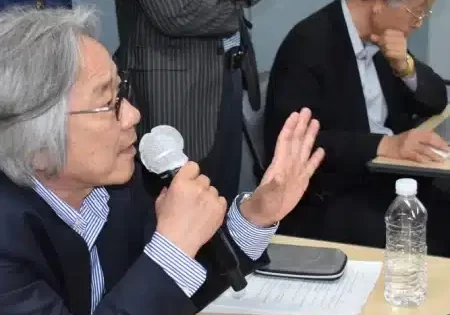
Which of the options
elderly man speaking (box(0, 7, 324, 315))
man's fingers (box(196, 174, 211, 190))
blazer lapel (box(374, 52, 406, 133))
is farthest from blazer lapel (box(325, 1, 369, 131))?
man's fingers (box(196, 174, 211, 190))

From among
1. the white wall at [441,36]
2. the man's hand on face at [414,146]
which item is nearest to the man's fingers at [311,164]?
the man's hand on face at [414,146]

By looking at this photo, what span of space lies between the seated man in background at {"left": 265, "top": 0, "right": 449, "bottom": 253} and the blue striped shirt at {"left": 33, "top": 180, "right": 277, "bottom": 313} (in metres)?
0.90

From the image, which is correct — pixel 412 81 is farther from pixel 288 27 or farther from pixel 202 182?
pixel 202 182

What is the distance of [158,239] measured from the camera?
1234mm

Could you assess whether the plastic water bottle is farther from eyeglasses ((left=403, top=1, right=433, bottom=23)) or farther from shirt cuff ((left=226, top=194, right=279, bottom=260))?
eyeglasses ((left=403, top=1, right=433, bottom=23))

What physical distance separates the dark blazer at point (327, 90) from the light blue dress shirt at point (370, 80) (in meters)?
0.02

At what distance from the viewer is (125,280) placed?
1204mm

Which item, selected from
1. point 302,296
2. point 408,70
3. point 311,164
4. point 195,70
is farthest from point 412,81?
point 302,296

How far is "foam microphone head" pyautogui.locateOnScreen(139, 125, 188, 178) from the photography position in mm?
1256

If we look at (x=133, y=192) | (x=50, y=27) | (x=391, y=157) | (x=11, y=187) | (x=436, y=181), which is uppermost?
(x=50, y=27)

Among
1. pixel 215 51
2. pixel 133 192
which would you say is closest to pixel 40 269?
pixel 133 192

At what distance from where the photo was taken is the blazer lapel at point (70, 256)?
126 cm

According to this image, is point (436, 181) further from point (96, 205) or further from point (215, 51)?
point (96, 205)

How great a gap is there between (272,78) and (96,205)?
1.17m
